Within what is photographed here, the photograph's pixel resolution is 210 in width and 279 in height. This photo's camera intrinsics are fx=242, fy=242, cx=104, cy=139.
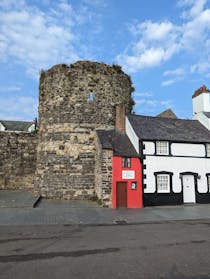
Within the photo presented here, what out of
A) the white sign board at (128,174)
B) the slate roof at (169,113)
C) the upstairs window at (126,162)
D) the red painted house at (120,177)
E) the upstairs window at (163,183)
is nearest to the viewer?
the red painted house at (120,177)

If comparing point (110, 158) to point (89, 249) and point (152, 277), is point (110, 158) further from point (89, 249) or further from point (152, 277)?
point (152, 277)

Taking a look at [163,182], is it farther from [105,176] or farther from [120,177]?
[105,176]

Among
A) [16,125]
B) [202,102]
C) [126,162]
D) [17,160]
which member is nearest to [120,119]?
[126,162]

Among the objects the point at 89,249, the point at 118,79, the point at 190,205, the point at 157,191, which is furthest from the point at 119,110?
the point at 89,249

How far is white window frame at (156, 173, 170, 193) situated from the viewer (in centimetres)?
1775

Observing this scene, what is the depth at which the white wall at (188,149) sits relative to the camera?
18562 mm

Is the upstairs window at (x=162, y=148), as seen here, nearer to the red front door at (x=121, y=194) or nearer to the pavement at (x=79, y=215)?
the red front door at (x=121, y=194)

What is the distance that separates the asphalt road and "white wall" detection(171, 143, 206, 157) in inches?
337

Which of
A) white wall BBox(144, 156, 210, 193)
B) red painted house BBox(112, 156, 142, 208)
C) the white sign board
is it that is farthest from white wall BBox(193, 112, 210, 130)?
the white sign board

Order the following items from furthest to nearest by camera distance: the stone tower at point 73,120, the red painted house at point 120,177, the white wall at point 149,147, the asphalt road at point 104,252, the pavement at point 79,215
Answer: the stone tower at point 73,120 → the white wall at point 149,147 → the red painted house at point 120,177 → the pavement at point 79,215 → the asphalt road at point 104,252

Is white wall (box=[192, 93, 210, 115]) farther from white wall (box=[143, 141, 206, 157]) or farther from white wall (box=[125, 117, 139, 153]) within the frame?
white wall (box=[125, 117, 139, 153])

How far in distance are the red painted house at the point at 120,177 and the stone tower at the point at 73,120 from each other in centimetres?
269

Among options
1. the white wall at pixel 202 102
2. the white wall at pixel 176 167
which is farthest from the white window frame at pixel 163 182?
the white wall at pixel 202 102

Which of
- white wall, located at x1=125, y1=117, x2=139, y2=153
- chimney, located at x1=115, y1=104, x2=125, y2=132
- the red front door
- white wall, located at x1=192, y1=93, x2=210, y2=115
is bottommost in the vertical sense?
the red front door
